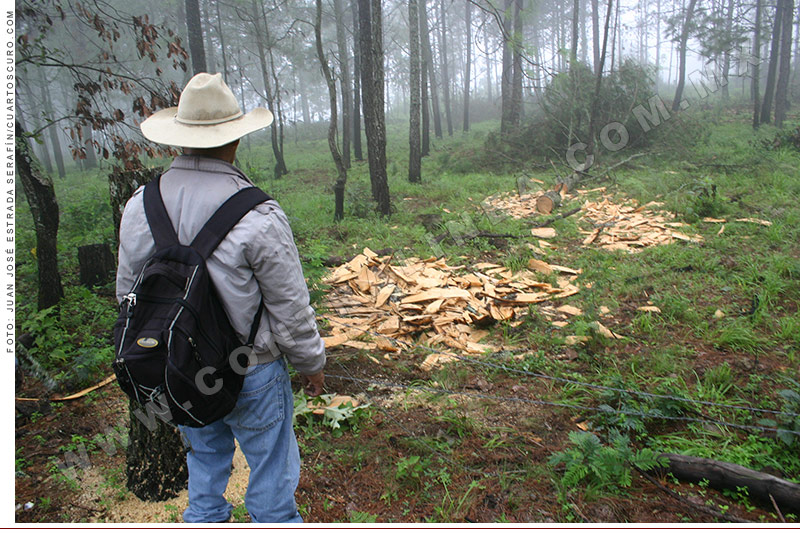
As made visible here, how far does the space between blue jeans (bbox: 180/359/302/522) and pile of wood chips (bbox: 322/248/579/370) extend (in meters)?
2.45

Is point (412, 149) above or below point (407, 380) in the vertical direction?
above

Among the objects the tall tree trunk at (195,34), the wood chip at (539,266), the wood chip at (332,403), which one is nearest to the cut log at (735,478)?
the wood chip at (332,403)

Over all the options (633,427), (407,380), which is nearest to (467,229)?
(407,380)

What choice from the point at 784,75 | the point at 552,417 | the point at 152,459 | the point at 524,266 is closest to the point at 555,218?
the point at 524,266

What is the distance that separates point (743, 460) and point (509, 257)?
4.45 metres

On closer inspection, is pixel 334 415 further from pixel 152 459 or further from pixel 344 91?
pixel 344 91

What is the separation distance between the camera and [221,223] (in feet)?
5.85

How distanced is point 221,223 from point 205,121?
0.56 meters

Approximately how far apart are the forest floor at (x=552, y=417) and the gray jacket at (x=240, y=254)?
143cm

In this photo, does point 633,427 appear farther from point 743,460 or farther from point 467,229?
point 467,229

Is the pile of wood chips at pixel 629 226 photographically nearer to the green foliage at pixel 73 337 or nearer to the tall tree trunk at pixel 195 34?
the green foliage at pixel 73 337

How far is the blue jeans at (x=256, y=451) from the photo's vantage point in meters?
2.02
